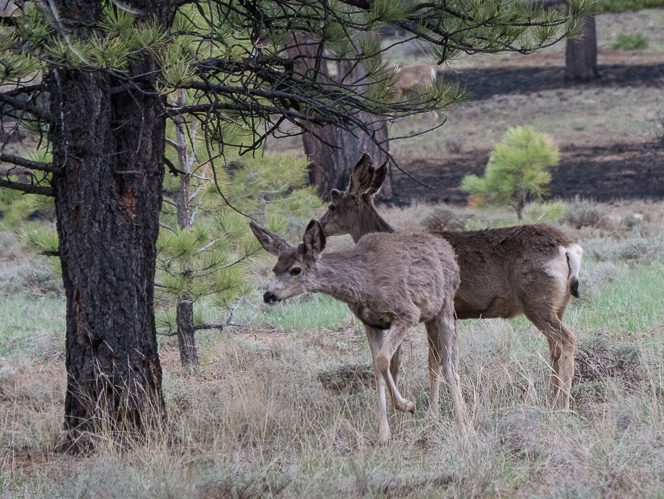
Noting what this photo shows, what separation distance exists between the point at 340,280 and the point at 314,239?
323 mm

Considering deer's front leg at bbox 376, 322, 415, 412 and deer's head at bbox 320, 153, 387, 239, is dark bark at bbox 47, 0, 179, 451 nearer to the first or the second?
deer's front leg at bbox 376, 322, 415, 412

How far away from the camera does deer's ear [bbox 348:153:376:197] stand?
21.8 feet

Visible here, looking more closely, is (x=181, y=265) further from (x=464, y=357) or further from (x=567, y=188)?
(x=567, y=188)

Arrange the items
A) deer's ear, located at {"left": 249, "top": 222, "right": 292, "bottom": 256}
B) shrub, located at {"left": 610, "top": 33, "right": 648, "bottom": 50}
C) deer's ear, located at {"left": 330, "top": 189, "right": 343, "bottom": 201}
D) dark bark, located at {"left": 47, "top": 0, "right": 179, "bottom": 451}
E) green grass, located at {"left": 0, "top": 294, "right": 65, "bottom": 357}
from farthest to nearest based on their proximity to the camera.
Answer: shrub, located at {"left": 610, "top": 33, "right": 648, "bottom": 50} → green grass, located at {"left": 0, "top": 294, "right": 65, "bottom": 357} → deer's ear, located at {"left": 330, "top": 189, "right": 343, "bottom": 201} → deer's ear, located at {"left": 249, "top": 222, "right": 292, "bottom": 256} → dark bark, located at {"left": 47, "top": 0, "right": 179, "bottom": 451}

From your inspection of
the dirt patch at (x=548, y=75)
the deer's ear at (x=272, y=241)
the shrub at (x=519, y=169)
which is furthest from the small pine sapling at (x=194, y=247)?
the dirt patch at (x=548, y=75)

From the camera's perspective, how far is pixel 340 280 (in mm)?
5234

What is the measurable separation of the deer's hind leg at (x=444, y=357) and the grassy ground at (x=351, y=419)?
162 millimetres

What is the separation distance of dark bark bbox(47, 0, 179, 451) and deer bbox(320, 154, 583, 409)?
1904 mm

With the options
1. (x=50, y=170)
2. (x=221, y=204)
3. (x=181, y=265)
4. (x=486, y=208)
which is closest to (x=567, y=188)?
(x=486, y=208)

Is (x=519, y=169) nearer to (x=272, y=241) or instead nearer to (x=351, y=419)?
(x=351, y=419)

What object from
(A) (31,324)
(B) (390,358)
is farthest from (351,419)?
(A) (31,324)

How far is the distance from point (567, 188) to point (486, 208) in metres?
3.56

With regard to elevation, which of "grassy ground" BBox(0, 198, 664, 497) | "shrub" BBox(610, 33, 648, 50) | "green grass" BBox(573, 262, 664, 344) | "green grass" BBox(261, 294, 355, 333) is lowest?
"grassy ground" BBox(0, 198, 664, 497)

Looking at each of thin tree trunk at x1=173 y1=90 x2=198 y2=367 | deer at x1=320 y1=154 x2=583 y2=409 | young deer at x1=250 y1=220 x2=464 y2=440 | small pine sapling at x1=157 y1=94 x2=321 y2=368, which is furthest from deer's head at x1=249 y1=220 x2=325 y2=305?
thin tree trunk at x1=173 y1=90 x2=198 y2=367
